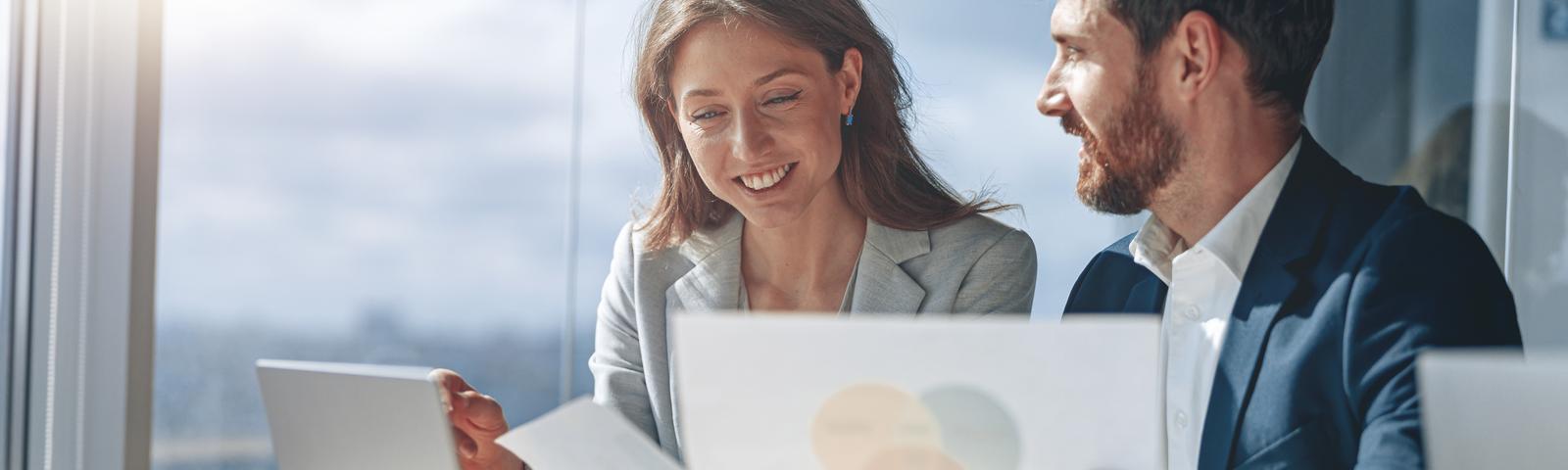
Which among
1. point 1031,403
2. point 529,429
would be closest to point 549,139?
point 529,429

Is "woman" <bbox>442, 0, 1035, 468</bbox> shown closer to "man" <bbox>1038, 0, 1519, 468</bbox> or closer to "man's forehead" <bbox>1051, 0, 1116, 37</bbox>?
"man" <bbox>1038, 0, 1519, 468</bbox>

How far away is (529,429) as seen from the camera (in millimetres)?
1050

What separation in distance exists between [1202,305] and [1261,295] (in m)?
0.11

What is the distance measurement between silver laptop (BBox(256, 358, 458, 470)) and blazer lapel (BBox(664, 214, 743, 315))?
0.79m

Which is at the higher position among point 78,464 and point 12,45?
point 12,45

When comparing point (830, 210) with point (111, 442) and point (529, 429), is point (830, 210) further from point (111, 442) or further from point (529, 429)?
point (111, 442)

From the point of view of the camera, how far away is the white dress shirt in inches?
60.2

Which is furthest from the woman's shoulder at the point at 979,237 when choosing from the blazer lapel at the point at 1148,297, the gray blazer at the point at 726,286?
the blazer lapel at the point at 1148,297

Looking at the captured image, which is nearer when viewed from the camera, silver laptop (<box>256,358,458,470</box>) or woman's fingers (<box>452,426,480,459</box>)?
silver laptop (<box>256,358,458,470</box>)

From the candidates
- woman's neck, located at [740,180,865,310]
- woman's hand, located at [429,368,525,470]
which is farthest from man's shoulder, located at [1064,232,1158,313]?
woman's hand, located at [429,368,525,470]

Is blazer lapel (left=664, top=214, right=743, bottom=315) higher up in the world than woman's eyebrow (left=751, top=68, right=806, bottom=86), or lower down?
lower down

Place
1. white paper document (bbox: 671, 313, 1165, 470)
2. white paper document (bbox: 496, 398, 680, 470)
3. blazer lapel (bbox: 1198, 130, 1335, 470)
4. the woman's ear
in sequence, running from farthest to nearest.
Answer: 1. the woman's ear
2. blazer lapel (bbox: 1198, 130, 1335, 470)
3. white paper document (bbox: 496, 398, 680, 470)
4. white paper document (bbox: 671, 313, 1165, 470)

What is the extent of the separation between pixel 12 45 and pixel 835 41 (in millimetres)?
1390

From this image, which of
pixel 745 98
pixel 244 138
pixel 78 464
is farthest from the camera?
pixel 244 138
